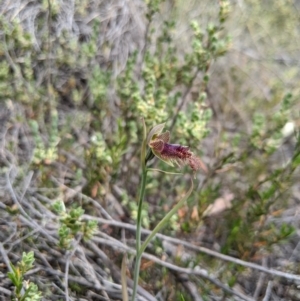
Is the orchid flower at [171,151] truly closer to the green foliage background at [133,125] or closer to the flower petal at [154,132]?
the flower petal at [154,132]

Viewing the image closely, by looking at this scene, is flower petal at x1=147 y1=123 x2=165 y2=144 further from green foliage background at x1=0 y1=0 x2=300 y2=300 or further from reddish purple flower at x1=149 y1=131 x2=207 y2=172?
green foliage background at x1=0 y1=0 x2=300 y2=300

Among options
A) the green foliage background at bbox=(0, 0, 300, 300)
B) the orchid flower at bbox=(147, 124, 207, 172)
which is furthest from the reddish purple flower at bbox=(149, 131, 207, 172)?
the green foliage background at bbox=(0, 0, 300, 300)

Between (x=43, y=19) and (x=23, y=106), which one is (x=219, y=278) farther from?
(x=43, y=19)

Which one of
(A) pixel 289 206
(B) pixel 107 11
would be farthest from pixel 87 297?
(B) pixel 107 11

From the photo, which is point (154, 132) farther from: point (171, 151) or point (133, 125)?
point (133, 125)

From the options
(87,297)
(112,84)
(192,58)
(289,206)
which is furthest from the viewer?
(112,84)

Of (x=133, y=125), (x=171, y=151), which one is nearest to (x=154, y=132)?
(x=171, y=151)

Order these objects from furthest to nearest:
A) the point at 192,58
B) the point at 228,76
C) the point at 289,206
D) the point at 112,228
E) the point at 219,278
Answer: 1. the point at 228,76
2. the point at 289,206
3. the point at 192,58
4. the point at 112,228
5. the point at 219,278

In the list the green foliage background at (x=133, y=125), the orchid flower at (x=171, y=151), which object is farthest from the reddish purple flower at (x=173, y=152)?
the green foliage background at (x=133, y=125)
